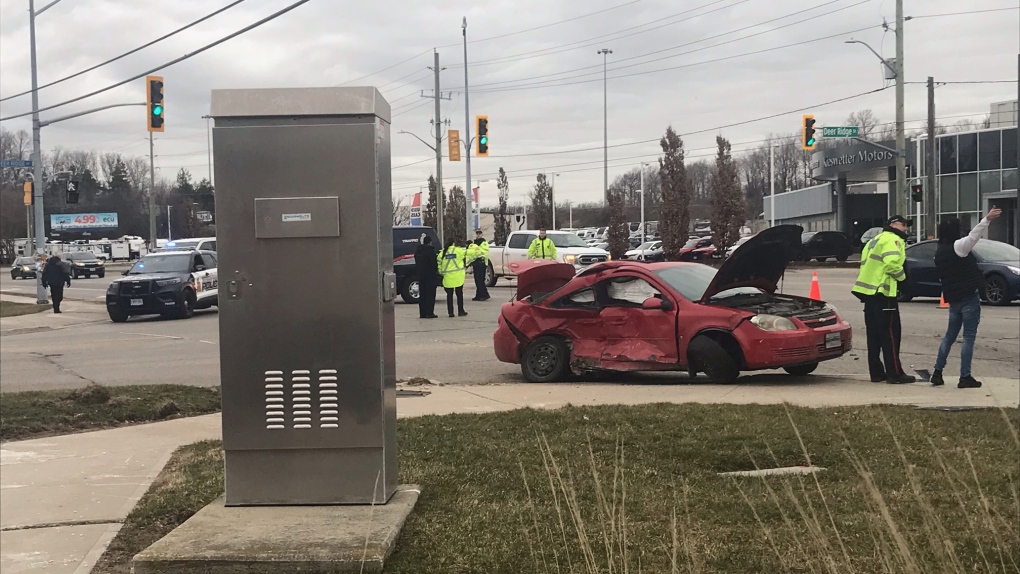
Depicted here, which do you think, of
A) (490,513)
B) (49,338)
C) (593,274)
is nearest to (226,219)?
(490,513)

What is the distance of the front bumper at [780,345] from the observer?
425 inches

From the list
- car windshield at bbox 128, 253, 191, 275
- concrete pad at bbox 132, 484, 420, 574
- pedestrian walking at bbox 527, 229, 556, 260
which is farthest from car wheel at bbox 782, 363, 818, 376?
car windshield at bbox 128, 253, 191, 275

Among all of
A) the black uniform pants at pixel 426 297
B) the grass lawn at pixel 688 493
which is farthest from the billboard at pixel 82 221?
the grass lawn at pixel 688 493

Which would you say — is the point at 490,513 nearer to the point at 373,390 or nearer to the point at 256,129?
the point at 373,390

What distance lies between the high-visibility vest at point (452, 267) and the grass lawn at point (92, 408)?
11.3 m

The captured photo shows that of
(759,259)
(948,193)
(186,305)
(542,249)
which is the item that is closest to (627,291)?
(759,259)

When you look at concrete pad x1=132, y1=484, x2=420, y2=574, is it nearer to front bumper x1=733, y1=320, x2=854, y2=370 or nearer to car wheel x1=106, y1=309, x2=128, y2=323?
front bumper x1=733, y1=320, x2=854, y2=370

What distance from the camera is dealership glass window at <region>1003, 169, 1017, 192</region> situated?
47969 millimetres

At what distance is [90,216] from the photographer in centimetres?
11631

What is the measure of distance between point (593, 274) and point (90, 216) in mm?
116552

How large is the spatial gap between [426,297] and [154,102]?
30.7 feet

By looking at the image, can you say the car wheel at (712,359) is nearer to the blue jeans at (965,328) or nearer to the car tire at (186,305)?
the blue jeans at (965,328)

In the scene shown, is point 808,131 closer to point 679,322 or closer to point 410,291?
point 410,291

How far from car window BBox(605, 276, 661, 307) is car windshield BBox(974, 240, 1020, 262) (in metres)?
12.3
